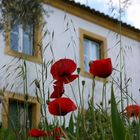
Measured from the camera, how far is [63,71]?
6.72 ft

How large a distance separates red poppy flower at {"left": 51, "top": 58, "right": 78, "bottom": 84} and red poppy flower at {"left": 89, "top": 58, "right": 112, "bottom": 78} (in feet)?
0.35

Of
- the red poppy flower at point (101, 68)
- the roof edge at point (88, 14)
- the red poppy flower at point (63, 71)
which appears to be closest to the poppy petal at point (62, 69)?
the red poppy flower at point (63, 71)

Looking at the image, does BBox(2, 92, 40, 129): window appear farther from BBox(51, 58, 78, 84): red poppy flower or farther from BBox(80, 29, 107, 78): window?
BBox(80, 29, 107, 78): window

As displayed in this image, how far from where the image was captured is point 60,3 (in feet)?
50.2

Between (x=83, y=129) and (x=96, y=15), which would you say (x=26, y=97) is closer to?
(x=83, y=129)

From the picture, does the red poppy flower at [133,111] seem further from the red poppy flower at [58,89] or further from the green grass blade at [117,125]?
the green grass blade at [117,125]

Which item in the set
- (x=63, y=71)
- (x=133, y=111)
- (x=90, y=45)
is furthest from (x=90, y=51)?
(x=63, y=71)

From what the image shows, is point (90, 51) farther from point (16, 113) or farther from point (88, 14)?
point (16, 113)

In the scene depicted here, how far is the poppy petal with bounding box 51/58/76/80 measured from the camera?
204cm

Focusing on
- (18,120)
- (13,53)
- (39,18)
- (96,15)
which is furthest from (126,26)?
(18,120)

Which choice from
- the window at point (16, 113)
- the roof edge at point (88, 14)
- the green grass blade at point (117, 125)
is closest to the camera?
the green grass blade at point (117, 125)

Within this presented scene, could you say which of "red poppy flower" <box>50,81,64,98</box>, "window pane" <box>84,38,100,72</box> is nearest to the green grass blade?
"red poppy flower" <box>50,81,64,98</box>

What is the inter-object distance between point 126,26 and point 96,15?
1630mm

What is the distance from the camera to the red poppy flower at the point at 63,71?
2.04 metres
